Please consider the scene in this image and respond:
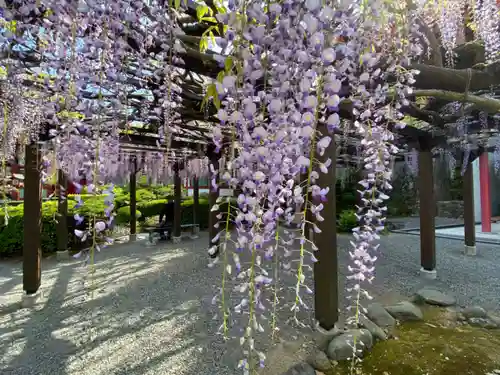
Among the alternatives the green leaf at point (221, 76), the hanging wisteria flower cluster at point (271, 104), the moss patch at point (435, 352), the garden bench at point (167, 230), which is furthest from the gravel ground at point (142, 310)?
the green leaf at point (221, 76)

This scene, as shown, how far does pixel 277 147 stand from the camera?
0.90 metres

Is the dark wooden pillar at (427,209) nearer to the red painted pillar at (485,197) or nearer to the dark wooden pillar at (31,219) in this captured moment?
the red painted pillar at (485,197)

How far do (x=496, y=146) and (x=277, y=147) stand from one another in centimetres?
604

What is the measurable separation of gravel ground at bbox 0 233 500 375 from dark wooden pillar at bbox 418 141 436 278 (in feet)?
0.98

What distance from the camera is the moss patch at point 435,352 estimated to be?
87.4 inches

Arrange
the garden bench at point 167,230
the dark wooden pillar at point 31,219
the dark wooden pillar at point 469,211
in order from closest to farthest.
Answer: the dark wooden pillar at point 31,219 → the dark wooden pillar at point 469,211 → the garden bench at point 167,230

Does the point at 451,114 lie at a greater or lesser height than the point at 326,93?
greater

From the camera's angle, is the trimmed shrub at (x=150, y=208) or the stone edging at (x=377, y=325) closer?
the stone edging at (x=377, y=325)

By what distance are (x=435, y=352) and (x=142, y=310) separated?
2.78 meters

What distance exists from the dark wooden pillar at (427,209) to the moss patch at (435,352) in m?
1.29

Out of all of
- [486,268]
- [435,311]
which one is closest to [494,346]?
[435,311]

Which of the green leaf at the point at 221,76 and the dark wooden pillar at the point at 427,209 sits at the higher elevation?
the green leaf at the point at 221,76

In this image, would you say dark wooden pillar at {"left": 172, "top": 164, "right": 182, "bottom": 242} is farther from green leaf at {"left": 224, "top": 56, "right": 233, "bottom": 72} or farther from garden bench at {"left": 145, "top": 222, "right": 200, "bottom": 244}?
green leaf at {"left": 224, "top": 56, "right": 233, "bottom": 72}

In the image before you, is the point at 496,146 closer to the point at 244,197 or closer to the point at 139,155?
the point at 244,197
